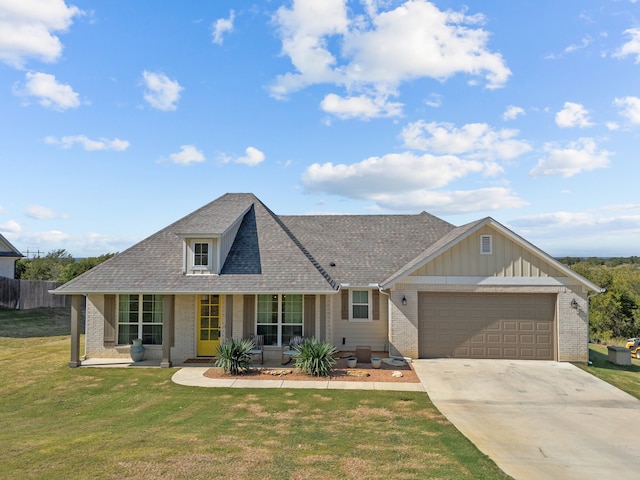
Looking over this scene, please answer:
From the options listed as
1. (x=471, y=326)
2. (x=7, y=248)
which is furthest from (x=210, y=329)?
(x=7, y=248)

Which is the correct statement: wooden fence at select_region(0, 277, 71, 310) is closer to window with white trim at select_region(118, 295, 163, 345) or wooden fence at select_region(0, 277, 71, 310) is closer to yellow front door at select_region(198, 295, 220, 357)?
window with white trim at select_region(118, 295, 163, 345)

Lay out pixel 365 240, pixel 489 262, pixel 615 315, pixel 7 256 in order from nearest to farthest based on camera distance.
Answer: pixel 489 262
pixel 365 240
pixel 7 256
pixel 615 315

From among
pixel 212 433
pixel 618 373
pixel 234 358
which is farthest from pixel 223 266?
pixel 618 373

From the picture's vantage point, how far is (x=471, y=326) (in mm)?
15938

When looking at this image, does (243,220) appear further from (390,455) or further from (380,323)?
(390,455)

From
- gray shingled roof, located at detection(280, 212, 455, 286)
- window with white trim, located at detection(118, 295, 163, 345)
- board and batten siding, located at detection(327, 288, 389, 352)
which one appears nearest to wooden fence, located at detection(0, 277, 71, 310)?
window with white trim, located at detection(118, 295, 163, 345)

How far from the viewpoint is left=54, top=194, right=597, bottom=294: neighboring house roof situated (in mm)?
15352

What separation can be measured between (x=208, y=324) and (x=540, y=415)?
11483mm

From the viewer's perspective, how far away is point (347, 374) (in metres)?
13.8

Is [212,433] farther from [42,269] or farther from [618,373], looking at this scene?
[42,269]

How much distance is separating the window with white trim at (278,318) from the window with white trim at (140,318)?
3.92m

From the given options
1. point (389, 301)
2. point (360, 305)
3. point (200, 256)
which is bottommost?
point (360, 305)

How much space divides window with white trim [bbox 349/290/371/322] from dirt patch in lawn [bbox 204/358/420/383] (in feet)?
8.99

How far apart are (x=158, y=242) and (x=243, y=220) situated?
387 cm
